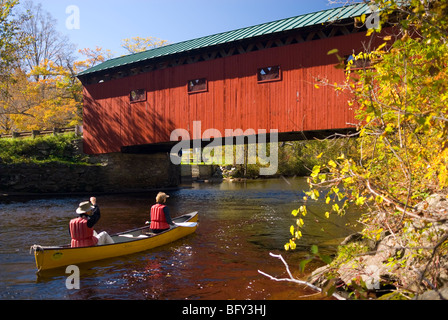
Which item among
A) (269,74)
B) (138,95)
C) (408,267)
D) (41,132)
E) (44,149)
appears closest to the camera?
(408,267)

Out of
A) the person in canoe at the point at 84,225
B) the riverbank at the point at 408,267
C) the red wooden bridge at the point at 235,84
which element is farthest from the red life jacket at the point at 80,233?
the red wooden bridge at the point at 235,84

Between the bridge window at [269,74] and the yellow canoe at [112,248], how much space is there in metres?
6.72

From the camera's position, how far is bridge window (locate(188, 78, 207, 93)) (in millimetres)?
15760

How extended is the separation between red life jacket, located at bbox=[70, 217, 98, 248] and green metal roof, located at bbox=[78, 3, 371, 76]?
8911 mm

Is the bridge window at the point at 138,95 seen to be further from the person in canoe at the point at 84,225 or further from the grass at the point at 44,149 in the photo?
the person in canoe at the point at 84,225

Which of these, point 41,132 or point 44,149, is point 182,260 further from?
point 41,132

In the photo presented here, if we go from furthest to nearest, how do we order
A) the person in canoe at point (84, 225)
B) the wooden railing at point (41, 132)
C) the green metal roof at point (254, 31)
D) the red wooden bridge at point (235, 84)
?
the wooden railing at point (41, 132) → the red wooden bridge at point (235, 84) → the green metal roof at point (254, 31) → the person in canoe at point (84, 225)

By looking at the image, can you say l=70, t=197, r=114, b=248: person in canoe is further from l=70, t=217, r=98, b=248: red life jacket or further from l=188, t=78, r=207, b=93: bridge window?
l=188, t=78, r=207, b=93: bridge window

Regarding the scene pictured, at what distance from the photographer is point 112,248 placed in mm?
7387

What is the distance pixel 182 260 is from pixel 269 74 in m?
8.80

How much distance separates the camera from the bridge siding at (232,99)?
42.3ft

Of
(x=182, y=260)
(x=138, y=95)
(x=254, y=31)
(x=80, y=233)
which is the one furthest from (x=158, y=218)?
(x=138, y=95)
